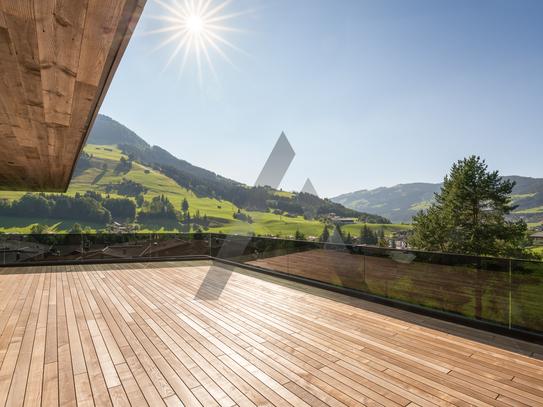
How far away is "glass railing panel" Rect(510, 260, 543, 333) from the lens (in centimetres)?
281

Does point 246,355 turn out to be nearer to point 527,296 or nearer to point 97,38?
point 97,38

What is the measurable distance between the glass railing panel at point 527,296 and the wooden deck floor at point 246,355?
0.86ft

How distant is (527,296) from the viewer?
9.45 feet

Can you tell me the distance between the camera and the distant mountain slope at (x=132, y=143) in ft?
431

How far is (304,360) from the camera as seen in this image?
233 cm

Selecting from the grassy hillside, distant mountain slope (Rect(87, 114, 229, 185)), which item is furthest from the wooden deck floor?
distant mountain slope (Rect(87, 114, 229, 185))

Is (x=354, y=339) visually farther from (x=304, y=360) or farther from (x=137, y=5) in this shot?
(x=137, y=5)

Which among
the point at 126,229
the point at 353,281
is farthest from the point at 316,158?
the point at 353,281

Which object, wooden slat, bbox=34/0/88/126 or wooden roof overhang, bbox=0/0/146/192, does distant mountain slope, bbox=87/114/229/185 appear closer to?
wooden roof overhang, bbox=0/0/146/192

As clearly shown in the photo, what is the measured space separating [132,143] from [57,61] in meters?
189

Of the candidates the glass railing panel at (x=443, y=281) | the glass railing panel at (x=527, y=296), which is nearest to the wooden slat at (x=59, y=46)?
the glass railing panel at (x=443, y=281)

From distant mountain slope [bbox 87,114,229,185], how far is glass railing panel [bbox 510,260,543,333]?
12698cm

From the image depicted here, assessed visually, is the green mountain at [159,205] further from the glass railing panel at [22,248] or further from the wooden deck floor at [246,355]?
the wooden deck floor at [246,355]

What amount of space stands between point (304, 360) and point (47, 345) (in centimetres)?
261
